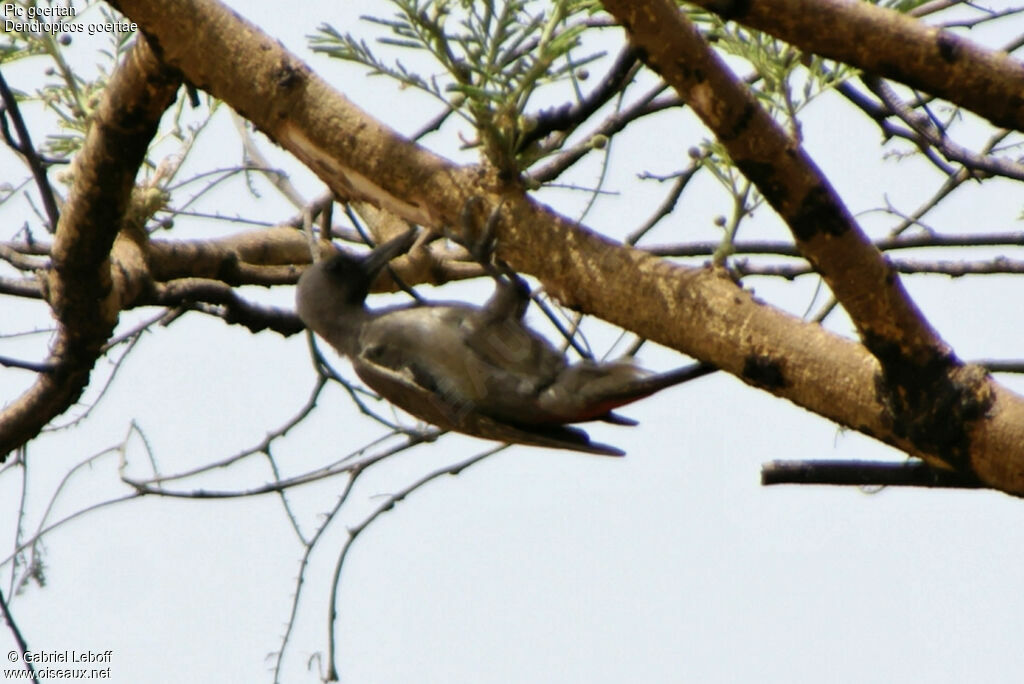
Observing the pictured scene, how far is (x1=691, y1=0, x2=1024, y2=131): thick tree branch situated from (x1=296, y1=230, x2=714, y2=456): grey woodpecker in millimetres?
1139

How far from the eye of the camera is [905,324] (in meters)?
2.27

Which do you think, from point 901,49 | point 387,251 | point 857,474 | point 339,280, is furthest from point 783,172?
point 339,280

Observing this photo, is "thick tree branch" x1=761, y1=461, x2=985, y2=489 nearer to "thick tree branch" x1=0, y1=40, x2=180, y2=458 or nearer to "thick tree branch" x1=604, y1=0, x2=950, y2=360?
"thick tree branch" x1=604, y1=0, x2=950, y2=360

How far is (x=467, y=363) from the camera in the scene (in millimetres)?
3861

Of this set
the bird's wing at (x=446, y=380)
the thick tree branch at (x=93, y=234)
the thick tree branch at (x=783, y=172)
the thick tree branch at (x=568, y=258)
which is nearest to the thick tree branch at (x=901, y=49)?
the thick tree branch at (x=783, y=172)

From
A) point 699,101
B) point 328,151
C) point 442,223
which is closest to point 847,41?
point 699,101

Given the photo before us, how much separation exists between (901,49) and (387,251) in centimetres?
210

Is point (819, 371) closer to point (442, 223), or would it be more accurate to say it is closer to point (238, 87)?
point (442, 223)

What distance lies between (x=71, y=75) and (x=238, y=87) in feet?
3.58

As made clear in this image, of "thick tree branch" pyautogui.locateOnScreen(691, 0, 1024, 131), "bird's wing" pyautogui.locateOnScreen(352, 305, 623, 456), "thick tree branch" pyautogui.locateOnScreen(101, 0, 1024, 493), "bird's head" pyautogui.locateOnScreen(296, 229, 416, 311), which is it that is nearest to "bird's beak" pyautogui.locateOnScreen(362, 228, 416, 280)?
"bird's head" pyautogui.locateOnScreen(296, 229, 416, 311)

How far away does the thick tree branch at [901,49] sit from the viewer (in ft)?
7.97

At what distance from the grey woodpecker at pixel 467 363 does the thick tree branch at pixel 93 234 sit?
2.62 ft

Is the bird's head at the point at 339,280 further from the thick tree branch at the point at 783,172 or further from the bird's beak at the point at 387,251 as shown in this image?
the thick tree branch at the point at 783,172

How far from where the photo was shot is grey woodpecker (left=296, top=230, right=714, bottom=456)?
11.7 feet
